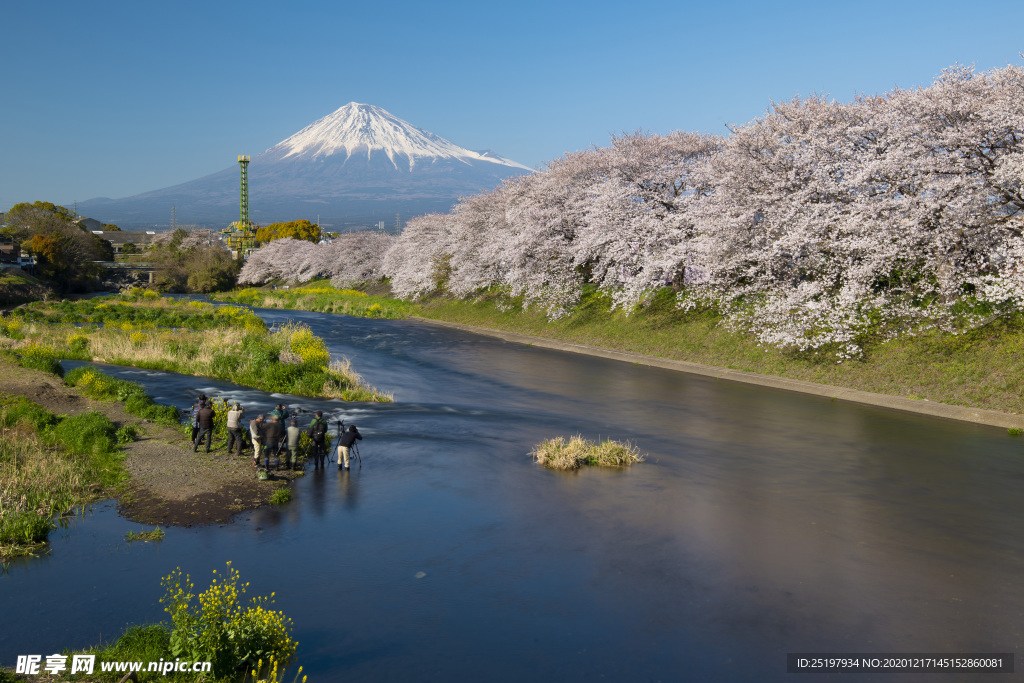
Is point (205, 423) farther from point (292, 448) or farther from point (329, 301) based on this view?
point (329, 301)

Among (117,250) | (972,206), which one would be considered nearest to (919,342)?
(972,206)

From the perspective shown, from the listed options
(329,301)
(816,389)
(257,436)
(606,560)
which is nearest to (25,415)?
(257,436)

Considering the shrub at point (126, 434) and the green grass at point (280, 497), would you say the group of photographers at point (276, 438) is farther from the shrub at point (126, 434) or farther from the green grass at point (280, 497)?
the shrub at point (126, 434)

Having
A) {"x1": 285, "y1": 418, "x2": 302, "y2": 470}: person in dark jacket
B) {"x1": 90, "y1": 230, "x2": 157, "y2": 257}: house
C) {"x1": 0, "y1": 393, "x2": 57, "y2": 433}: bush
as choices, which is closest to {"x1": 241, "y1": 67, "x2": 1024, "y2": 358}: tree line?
{"x1": 285, "y1": 418, "x2": 302, "y2": 470}: person in dark jacket

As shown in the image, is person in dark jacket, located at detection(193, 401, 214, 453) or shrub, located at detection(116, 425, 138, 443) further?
shrub, located at detection(116, 425, 138, 443)

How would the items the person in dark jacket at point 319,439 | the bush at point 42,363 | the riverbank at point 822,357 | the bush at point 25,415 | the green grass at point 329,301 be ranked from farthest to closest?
the green grass at point 329,301 < the bush at point 42,363 < the riverbank at point 822,357 < the bush at point 25,415 < the person in dark jacket at point 319,439

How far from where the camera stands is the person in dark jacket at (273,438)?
16.7 meters

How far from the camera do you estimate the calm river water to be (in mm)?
9148

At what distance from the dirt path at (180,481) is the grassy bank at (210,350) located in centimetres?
774

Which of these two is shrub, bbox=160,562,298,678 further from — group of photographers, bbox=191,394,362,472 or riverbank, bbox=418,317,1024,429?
riverbank, bbox=418,317,1024,429

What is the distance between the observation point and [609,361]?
38500mm

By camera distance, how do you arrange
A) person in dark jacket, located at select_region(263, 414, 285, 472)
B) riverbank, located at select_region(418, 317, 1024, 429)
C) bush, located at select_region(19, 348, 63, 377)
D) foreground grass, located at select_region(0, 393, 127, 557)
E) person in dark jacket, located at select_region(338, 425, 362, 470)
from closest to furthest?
foreground grass, located at select_region(0, 393, 127, 557), person in dark jacket, located at select_region(263, 414, 285, 472), person in dark jacket, located at select_region(338, 425, 362, 470), riverbank, located at select_region(418, 317, 1024, 429), bush, located at select_region(19, 348, 63, 377)

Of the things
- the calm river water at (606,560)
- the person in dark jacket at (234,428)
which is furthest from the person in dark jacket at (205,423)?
the calm river water at (606,560)

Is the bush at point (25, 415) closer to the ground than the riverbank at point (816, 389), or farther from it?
closer to the ground
